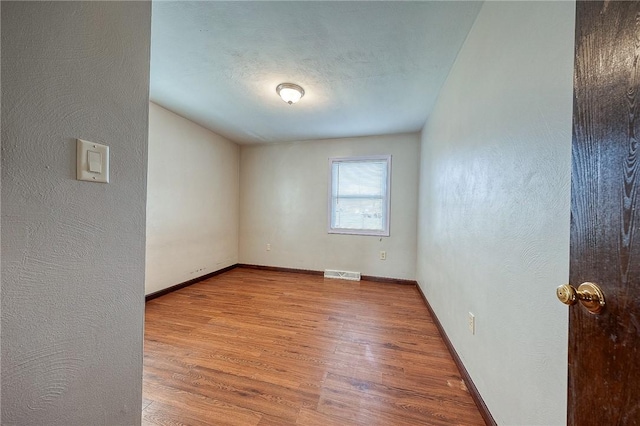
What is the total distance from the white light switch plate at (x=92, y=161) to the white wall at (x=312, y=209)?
319 centimetres

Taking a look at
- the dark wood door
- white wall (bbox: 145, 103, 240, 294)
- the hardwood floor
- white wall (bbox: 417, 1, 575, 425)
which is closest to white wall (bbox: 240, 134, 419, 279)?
white wall (bbox: 145, 103, 240, 294)

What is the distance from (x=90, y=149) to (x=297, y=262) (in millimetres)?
3455

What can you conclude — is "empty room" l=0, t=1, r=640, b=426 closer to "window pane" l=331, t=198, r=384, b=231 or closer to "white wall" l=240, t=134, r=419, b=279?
"white wall" l=240, t=134, r=419, b=279

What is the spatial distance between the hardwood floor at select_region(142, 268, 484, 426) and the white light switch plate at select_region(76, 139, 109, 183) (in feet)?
4.19

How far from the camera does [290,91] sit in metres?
2.15

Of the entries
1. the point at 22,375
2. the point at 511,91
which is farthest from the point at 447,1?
the point at 22,375

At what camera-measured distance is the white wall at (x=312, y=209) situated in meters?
3.45

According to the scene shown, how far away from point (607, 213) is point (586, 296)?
0.59 ft

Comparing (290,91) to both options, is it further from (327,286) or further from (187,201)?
(327,286)

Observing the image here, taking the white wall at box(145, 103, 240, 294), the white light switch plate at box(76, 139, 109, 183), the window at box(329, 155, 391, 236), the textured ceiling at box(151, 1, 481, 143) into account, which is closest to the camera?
the white light switch plate at box(76, 139, 109, 183)

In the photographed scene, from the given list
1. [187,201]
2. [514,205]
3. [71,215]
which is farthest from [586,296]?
[187,201]

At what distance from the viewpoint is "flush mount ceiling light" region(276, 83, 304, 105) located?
2.12 meters

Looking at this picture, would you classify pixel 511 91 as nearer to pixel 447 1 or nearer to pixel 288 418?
pixel 447 1

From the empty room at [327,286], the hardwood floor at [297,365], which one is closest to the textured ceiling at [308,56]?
the empty room at [327,286]
